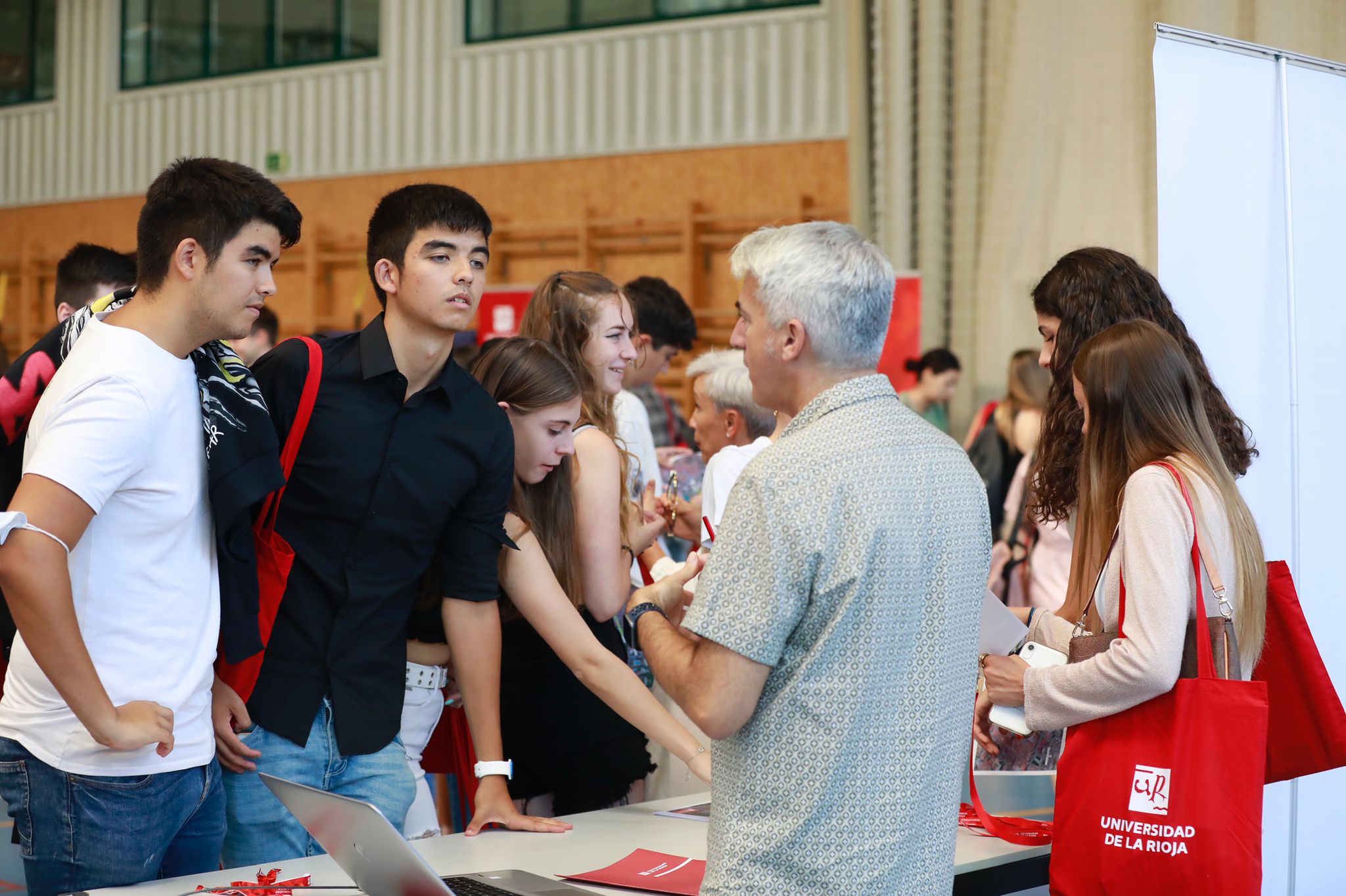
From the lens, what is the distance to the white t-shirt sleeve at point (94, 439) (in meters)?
1.54

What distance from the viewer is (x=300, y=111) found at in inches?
364

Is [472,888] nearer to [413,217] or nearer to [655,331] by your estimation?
[413,217]

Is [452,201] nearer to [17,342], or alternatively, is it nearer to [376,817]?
[376,817]

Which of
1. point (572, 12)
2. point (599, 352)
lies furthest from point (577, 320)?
point (572, 12)

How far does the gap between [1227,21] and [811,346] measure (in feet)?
18.4

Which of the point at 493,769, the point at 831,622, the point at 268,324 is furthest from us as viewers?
the point at 268,324

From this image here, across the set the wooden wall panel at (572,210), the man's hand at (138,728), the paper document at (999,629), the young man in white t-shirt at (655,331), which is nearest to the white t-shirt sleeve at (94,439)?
the man's hand at (138,728)

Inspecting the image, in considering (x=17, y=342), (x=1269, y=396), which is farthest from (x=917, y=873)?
(x=17, y=342)

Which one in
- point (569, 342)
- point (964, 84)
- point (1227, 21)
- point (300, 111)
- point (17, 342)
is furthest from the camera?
point (17, 342)

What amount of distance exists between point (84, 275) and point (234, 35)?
7225mm

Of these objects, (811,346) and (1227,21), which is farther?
(1227,21)

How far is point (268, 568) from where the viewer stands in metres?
1.92

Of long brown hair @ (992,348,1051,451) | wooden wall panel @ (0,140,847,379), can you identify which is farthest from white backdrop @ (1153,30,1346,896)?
wooden wall panel @ (0,140,847,379)

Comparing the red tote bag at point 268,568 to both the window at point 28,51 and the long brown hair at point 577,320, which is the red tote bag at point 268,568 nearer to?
the long brown hair at point 577,320
